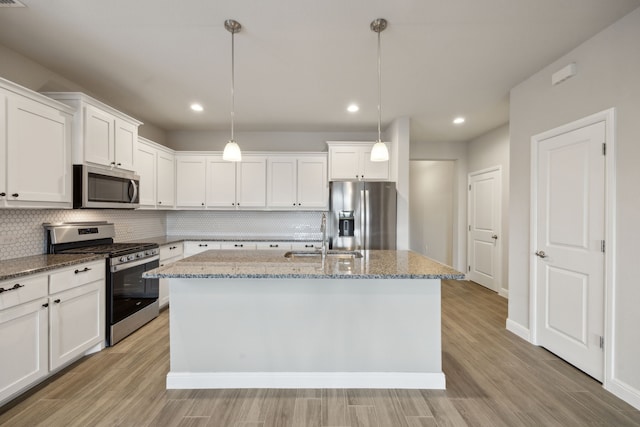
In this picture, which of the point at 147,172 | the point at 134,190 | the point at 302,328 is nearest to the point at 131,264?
the point at 134,190

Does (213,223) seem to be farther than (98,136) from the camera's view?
Yes

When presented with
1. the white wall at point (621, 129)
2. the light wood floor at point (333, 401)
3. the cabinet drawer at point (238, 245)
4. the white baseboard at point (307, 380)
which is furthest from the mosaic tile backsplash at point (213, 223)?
the white wall at point (621, 129)

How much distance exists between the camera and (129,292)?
121 inches

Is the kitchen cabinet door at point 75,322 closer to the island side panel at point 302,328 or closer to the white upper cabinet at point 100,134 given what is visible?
the island side panel at point 302,328

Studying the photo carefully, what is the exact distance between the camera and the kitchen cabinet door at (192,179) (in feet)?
15.3

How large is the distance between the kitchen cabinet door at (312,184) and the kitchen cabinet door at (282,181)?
0.08 m

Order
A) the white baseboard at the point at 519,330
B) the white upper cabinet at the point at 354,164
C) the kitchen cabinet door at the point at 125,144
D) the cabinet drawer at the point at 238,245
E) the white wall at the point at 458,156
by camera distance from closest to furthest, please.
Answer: the white baseboard at the point at 519,330, the kitchen cabinet door at the point at 125,144, the cabinet drawer at the point at 238,245, the white upper cabinet at the point at 354,164, the white wall at the point at 458,156

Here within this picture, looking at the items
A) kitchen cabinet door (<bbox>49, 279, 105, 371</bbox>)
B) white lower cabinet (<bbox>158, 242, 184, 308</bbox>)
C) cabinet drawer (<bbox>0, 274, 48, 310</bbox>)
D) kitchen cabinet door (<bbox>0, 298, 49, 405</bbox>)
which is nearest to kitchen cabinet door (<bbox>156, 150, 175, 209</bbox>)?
white lower cabinet (<bbox>158, 242, 184, 308</bbox>)

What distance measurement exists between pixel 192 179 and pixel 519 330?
189 inches

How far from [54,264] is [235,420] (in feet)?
5.90

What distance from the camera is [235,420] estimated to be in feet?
6.04

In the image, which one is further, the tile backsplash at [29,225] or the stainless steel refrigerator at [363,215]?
the stainless steel refrigerator at [363,215]

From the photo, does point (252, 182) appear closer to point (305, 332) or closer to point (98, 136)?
point (98, 136)

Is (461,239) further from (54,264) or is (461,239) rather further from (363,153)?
(54,264)
